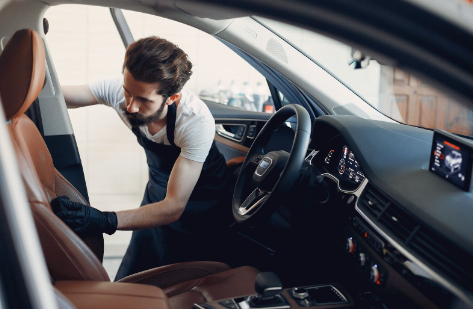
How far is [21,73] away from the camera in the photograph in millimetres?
859

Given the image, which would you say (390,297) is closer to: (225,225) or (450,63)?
(450,63)

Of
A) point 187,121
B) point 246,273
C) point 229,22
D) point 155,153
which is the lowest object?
point 246,273

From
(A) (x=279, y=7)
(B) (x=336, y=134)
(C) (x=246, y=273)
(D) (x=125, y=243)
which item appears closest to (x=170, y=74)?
(B) (x=336, y=134)

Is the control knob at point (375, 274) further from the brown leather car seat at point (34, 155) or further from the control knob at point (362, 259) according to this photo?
the brown leather car seat at point (34, 155)

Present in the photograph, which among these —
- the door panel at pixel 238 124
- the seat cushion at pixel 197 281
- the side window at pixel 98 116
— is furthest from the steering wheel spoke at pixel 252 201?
the side window at pixel 98 116

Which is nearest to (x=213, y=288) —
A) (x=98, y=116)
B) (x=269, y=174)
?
(x=269, y=174)

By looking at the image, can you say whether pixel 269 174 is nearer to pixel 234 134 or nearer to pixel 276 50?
pixel 276 50

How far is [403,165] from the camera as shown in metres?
1.03

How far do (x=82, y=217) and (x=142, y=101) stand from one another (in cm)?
43

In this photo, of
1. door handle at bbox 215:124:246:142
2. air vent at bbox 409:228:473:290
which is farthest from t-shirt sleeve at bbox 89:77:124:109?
air vent at bbox 409:228:473:290

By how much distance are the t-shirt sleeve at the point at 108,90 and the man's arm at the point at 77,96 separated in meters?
0.02

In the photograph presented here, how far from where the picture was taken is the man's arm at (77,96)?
1593 millimetres

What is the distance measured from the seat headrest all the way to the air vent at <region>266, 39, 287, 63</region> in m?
0.67

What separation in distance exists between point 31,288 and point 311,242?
95cm
